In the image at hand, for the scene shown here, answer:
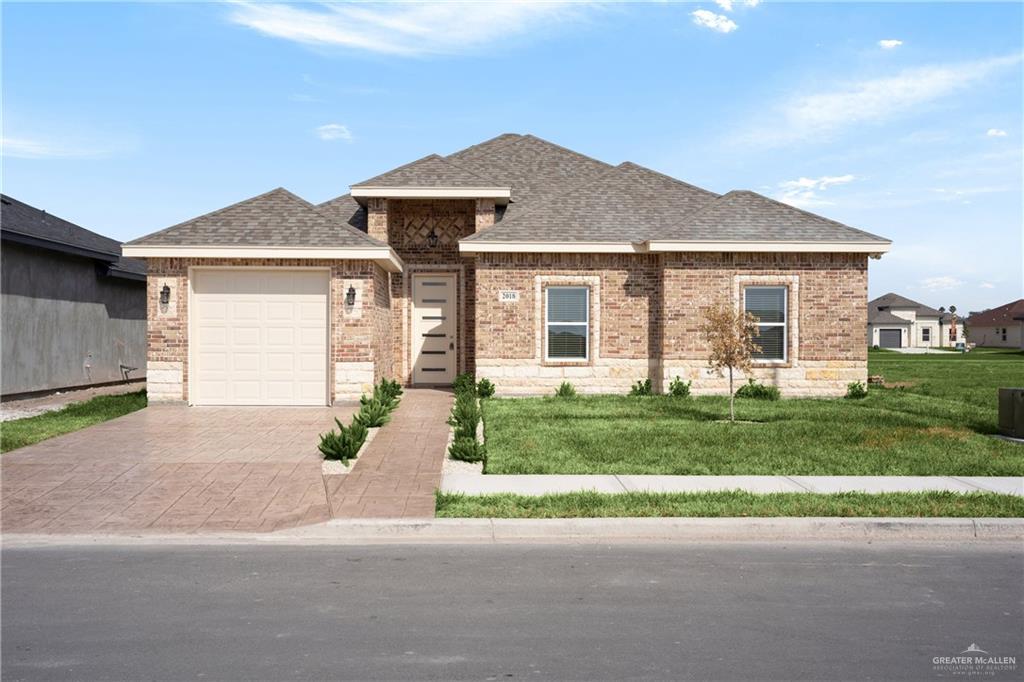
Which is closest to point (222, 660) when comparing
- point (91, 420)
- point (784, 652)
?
point (784, 652)

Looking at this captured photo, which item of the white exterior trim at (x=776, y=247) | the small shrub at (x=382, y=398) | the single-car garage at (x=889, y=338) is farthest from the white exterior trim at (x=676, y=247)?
the single-car garage at (x=889, y=338)

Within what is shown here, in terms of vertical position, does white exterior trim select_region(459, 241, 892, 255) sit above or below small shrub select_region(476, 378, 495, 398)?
above

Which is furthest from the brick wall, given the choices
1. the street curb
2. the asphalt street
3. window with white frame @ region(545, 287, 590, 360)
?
the asphalt street

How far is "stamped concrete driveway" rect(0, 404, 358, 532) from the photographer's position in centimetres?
842

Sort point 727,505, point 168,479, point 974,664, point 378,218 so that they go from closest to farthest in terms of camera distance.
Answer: point 974,664 → point 727,505 → point 168,479 → point 378,218

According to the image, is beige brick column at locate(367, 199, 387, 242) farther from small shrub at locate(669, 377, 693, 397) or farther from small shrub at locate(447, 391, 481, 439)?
small shrub at locate(669, 377, 693, 397)

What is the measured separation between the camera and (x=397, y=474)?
34.6ft

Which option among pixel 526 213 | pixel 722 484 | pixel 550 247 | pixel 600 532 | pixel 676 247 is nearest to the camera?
pixel 600 532

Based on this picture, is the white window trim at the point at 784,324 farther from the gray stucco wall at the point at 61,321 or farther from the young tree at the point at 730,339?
the gray stucco wall at the point at 61,321

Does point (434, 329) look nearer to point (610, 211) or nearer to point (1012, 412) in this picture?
point (610, 211)

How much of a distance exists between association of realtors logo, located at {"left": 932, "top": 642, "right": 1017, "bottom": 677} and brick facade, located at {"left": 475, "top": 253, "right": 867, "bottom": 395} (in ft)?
47.5

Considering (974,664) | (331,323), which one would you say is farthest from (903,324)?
(974,664)

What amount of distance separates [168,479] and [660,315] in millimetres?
12537

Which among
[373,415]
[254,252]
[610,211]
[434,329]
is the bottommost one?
[373,415]
